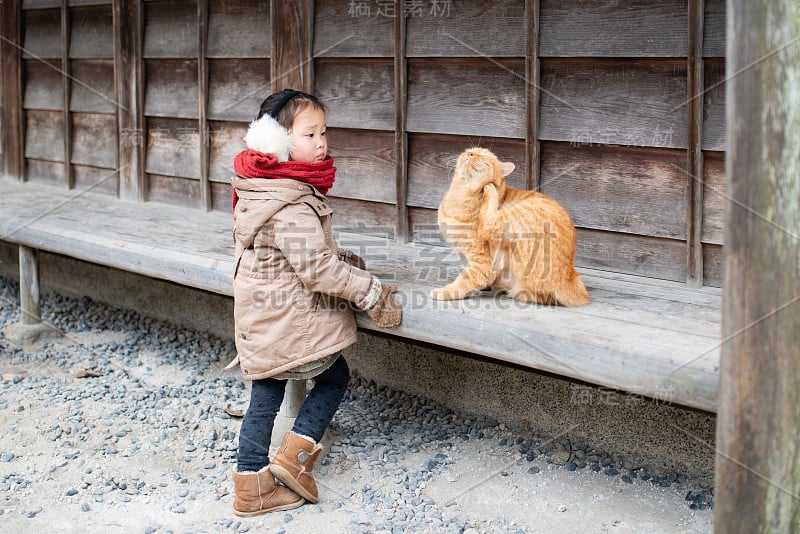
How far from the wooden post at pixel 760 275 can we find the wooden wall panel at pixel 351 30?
216 cm

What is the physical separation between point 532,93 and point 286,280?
133cm

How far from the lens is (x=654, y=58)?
10.8 feet

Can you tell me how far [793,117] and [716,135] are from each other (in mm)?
892

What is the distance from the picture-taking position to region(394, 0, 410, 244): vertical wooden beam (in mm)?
4047

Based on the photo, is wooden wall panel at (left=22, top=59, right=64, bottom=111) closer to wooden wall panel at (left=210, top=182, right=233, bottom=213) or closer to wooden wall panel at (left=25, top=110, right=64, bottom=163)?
wooden wall panel at (left=25, top=110, right=64, bottom=163)

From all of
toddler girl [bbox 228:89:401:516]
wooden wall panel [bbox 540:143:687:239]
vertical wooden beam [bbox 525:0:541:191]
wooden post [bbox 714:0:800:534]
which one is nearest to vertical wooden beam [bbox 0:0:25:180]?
toddler girl [bbox 228:89:401:516]

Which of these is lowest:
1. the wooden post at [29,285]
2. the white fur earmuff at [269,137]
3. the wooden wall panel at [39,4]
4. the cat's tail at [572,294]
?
the wooden post at [29,285]

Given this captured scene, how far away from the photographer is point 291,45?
449 cm

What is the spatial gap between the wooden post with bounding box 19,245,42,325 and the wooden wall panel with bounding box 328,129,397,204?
72.9 inches

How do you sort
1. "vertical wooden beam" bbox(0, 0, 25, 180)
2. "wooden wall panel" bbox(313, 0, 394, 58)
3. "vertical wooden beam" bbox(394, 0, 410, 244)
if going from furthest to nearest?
"vertical wooden beam" bbox(0, 0, 25, 180) < "wooden wall panel" bbox(313, 0, 394, 58) < "vertical wooden beam" bbox(394, 0, 410, 244)

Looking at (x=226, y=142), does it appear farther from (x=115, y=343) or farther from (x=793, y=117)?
(x=793, y=117)

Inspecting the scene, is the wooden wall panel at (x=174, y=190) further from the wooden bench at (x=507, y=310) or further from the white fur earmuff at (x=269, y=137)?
the white fur earmuff at (x=269, y=137)

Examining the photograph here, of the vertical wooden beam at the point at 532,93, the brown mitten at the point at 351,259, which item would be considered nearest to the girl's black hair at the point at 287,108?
the brown mitten at the point at 351,259

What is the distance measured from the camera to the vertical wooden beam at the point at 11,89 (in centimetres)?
627
